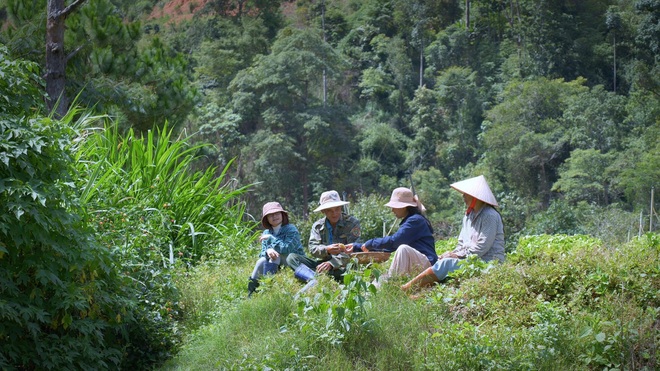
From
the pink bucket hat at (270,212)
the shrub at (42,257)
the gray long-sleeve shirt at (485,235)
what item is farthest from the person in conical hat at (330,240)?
the shrub at (42,257)

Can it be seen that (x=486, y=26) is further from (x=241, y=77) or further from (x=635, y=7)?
(x=241, y=77)

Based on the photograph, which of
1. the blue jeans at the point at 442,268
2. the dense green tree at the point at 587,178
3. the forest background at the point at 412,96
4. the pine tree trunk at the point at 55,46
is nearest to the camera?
the blue jeans at the point at 442,268

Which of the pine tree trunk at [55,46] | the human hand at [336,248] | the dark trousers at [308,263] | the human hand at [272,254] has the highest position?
the pine tree trunk at [55,46]

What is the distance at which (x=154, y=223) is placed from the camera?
7082mm

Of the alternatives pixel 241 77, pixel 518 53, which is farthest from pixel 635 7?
pixel 241 77

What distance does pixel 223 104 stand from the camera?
43.3 meters

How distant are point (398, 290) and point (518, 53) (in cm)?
4354

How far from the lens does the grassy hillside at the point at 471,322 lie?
426 cm

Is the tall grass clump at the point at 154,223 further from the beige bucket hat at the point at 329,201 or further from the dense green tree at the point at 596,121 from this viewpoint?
the dense green tree at the point at 596,121

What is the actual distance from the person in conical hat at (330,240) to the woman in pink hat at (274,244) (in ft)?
0.39

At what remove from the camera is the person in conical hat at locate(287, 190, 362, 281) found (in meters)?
5.91

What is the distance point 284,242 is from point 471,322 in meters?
1.92

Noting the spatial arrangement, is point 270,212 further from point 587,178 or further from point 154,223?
point 587,178

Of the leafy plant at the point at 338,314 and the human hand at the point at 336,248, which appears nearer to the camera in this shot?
the leafy plant at the point at 338,314
